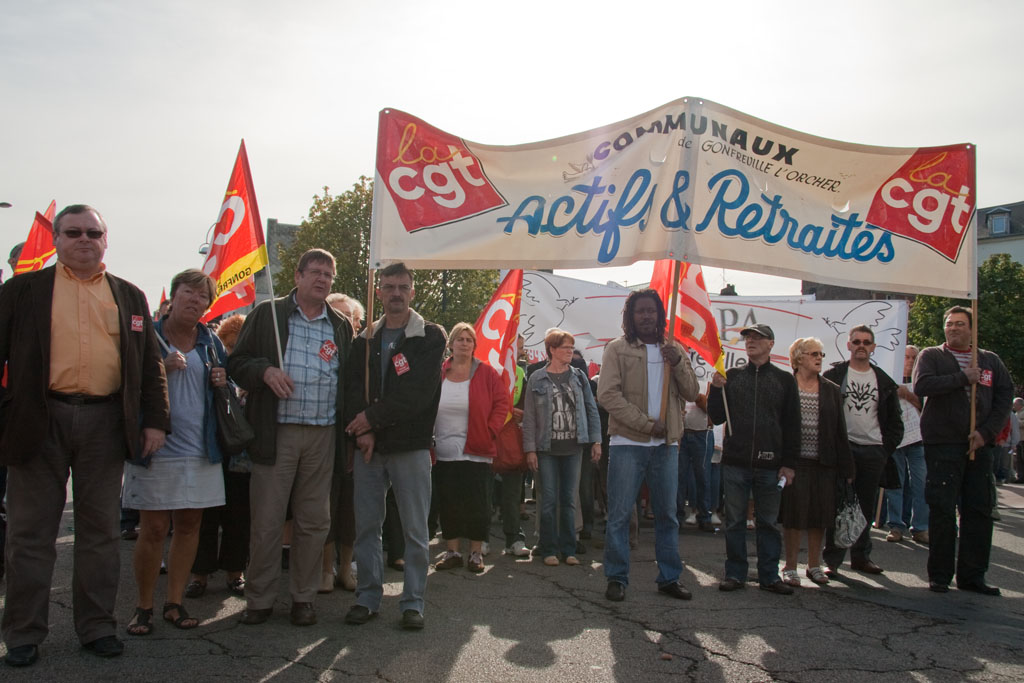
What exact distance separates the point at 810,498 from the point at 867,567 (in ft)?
3.66

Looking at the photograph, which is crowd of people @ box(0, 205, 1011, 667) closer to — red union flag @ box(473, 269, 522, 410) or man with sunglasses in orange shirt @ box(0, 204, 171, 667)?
man with sunglasses in orange shirt @ box(0, 204, 171, 667)

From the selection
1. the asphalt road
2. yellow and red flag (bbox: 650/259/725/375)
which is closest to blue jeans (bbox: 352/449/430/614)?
the asphalt road

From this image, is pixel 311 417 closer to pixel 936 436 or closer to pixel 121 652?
pixel 121 652

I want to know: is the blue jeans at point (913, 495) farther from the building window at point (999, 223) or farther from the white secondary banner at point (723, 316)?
the building window at point (999, 223)

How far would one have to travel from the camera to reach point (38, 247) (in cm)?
857

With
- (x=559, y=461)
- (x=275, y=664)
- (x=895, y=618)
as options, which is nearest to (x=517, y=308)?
(x=559, y=461)

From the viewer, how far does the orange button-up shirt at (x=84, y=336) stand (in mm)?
4387

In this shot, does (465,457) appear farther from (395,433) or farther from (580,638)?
(580,638)

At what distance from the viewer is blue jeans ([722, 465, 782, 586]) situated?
21.4ft

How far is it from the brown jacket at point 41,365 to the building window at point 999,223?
84.2m

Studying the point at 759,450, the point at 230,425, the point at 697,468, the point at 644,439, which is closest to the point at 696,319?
the point at 759,450

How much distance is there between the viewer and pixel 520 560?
773 centimetres

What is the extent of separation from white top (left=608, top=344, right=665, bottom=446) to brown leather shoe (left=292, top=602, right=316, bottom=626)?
2376 mm

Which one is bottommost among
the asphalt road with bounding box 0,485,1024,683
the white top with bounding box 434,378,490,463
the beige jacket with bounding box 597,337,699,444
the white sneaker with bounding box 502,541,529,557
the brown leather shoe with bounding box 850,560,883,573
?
the white sneaker with bounding box 502,541,529,557
